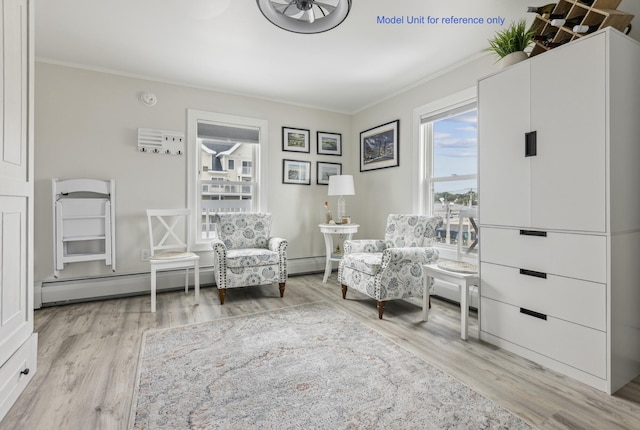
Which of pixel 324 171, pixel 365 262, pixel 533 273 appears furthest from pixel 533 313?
pixel 324 171

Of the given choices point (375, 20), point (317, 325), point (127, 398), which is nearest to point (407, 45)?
point (375, 20)

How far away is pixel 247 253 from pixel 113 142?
1.89 metres

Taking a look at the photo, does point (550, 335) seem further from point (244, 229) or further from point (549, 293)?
point (244, 229)

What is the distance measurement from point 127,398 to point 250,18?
8.57ft

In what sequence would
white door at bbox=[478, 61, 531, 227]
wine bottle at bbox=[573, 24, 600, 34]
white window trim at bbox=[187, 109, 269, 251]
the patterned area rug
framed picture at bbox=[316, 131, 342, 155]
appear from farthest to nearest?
1. framed picture at bbox=[316, 131, 342, 155]
2. white window trim at bbox=[187, 109, 269, 251]
3. white door at bbox=[478, 61, 531, 227]
4. wine bottle at bbox=[573, 24, 600, 34]
5. the patterned area rug

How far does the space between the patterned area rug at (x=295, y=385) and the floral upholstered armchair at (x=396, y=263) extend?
473 mm

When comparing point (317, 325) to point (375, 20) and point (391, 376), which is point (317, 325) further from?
point (375, 20)

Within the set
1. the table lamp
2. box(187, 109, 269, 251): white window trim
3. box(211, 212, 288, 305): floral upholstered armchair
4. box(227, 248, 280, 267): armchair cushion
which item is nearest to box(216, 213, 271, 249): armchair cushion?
box(211, 212, 288, 305): floral upholstered armchair

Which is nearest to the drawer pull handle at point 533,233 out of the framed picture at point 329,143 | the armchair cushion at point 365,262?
the armchair cushion at point 365,262

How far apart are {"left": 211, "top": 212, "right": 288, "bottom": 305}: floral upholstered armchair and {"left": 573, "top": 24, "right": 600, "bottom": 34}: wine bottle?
111 inches

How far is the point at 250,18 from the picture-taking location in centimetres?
236

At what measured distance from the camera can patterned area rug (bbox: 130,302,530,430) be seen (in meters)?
1.42

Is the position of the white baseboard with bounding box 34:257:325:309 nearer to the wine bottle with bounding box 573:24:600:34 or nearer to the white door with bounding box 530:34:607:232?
the white door with bounding box 530:34:607:232

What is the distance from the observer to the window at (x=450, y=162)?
3061 millimetres
